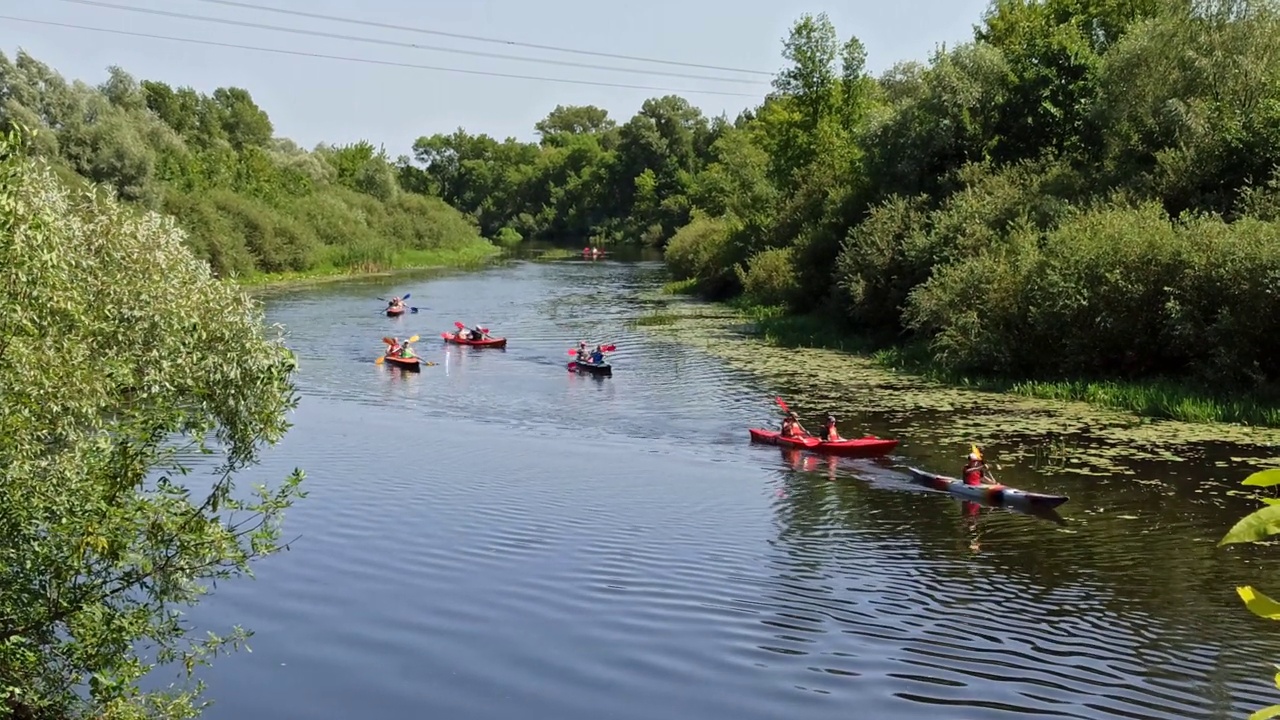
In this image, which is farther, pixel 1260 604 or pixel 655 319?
pixel 655 319

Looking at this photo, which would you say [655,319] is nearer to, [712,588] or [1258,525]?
[712,588]

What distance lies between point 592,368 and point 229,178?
49366mm

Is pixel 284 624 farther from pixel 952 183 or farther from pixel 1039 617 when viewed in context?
pixel 952 183

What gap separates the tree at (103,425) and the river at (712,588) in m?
1.75

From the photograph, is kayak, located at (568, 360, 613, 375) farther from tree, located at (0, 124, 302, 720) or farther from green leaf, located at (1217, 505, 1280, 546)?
green leaf, located at (1217, 505, 1280, 546)

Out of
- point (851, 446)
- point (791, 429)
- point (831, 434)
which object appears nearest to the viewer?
point (851, 446)

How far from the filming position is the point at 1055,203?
33125 millimetres

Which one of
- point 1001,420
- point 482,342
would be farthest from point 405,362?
point 1001,420

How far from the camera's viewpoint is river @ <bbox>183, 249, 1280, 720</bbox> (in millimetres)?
10758

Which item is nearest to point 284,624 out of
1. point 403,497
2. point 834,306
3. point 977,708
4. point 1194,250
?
point 403,497

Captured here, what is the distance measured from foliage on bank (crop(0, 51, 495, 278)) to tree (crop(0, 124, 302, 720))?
27731mm

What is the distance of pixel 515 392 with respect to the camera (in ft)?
98.3

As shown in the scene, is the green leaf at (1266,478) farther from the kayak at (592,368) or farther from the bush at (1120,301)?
the kayak at (592,368)

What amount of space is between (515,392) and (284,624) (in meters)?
17.4
